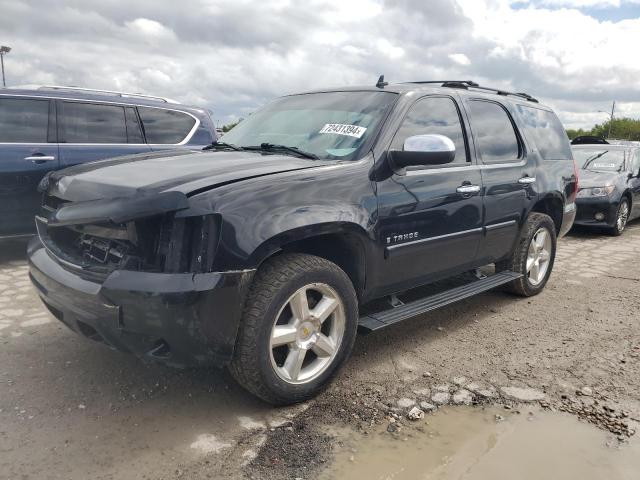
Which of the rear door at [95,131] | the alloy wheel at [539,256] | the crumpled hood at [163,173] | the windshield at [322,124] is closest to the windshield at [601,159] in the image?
the alloy wheel at [539,256]

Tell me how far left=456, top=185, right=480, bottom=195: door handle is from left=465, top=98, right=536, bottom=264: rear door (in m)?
0.12

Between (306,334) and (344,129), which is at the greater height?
(344,129)

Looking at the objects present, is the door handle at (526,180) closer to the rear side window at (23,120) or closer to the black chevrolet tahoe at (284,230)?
the black chevrolet tahoe at (284,230)

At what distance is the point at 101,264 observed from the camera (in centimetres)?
266

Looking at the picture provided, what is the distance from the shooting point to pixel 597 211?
28.5 ft

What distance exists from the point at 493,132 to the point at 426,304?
5.31 ft

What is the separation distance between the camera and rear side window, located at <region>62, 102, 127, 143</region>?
5.84 m

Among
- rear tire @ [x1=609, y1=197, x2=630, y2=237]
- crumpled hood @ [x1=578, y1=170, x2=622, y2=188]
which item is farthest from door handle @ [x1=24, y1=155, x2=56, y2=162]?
rear tire @ [x1=609, y1=197, x2=630, y2=237]

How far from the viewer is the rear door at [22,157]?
542 centimetres

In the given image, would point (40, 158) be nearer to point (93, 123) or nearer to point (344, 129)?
point (93, 123)

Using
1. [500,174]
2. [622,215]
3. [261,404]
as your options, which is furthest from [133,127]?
[622,215]

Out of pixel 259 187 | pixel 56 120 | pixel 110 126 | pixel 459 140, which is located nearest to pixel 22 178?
pixel 56 120

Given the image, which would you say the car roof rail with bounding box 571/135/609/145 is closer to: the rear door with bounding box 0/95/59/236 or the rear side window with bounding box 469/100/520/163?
the rear side window with bounding box 469/100/520/163

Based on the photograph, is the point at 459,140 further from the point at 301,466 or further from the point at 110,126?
the point at 110,126
